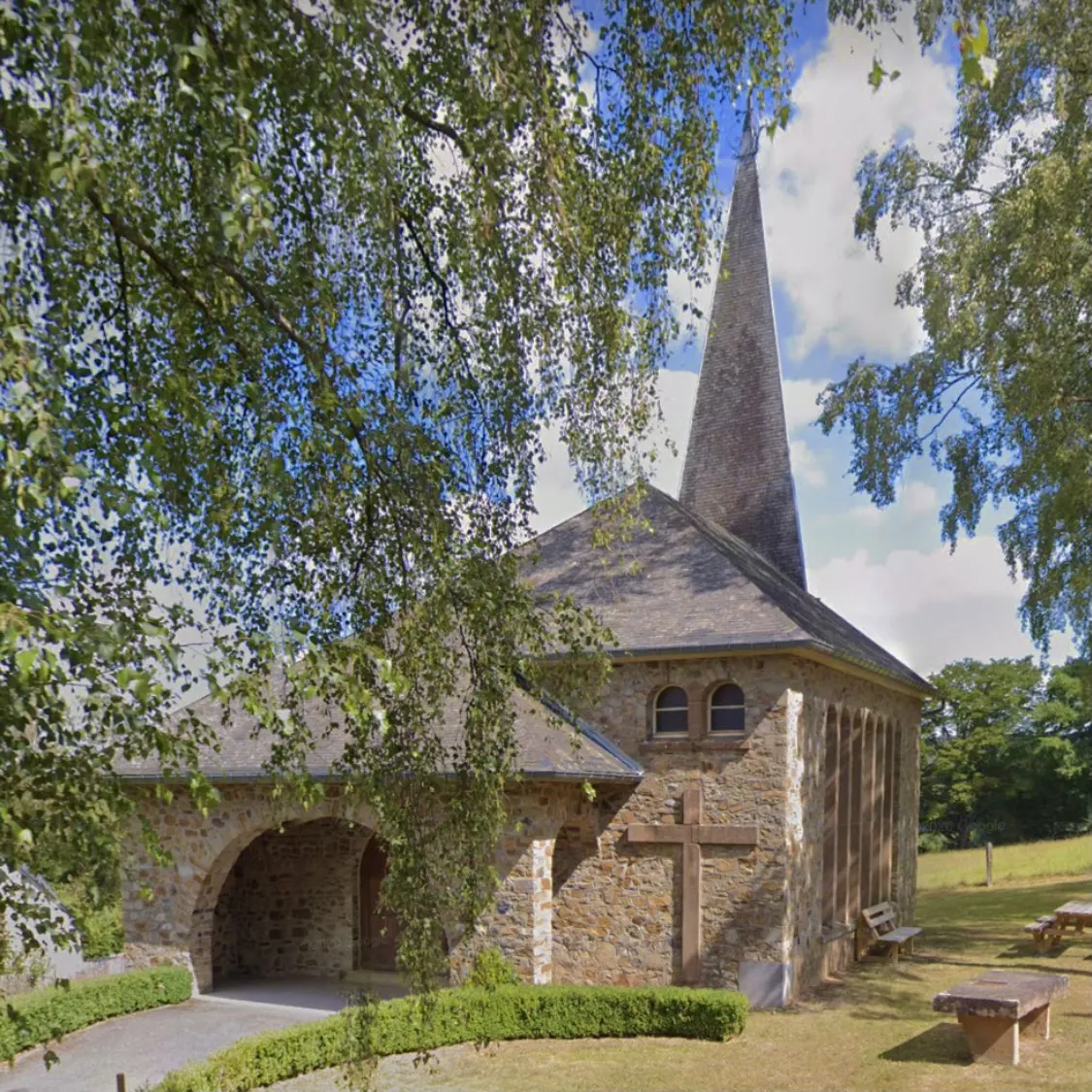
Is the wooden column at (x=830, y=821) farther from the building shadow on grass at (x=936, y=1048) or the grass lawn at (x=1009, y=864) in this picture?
the grass lawn at (x=1009, y=864)

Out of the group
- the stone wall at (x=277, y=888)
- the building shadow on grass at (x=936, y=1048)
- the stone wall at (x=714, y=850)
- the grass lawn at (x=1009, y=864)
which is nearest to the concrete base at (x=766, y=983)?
the stone wall at (x=714, y=850)

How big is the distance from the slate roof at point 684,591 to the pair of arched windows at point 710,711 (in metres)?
0.77

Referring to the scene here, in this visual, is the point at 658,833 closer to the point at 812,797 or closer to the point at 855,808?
the point at 812,797

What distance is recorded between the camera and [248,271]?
18.6 ft

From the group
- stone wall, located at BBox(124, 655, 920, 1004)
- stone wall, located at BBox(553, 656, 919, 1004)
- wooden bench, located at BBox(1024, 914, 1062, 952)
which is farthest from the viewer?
wooden bench, located at BBox(1024, 914, 1062, 952)

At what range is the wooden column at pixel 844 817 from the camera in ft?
53.3

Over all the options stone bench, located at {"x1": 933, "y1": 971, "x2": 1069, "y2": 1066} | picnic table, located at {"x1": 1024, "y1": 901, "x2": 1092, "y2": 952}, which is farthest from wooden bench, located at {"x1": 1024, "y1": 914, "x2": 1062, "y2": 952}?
stone bench, located at {"x1": 933, "y1": 971, "x2": 1069, "y2": 1066}

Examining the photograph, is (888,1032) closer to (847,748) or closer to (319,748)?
(847,748)

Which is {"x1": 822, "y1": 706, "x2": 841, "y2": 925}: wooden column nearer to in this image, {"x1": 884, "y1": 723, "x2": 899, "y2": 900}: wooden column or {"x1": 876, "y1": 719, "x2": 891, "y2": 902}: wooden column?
{"x1": 876, "y1": 719, "x2": 891, "y2": 902}: wooden column

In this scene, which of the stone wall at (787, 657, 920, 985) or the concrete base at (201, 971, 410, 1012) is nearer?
the stone wall at (787, 657, 920, 985)

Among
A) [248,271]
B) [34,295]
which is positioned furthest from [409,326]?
[34,295]

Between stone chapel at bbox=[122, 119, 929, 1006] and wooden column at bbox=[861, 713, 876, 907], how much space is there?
0.42 feet

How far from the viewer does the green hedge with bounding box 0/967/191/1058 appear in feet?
39.1

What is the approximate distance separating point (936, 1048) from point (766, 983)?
2439mm
